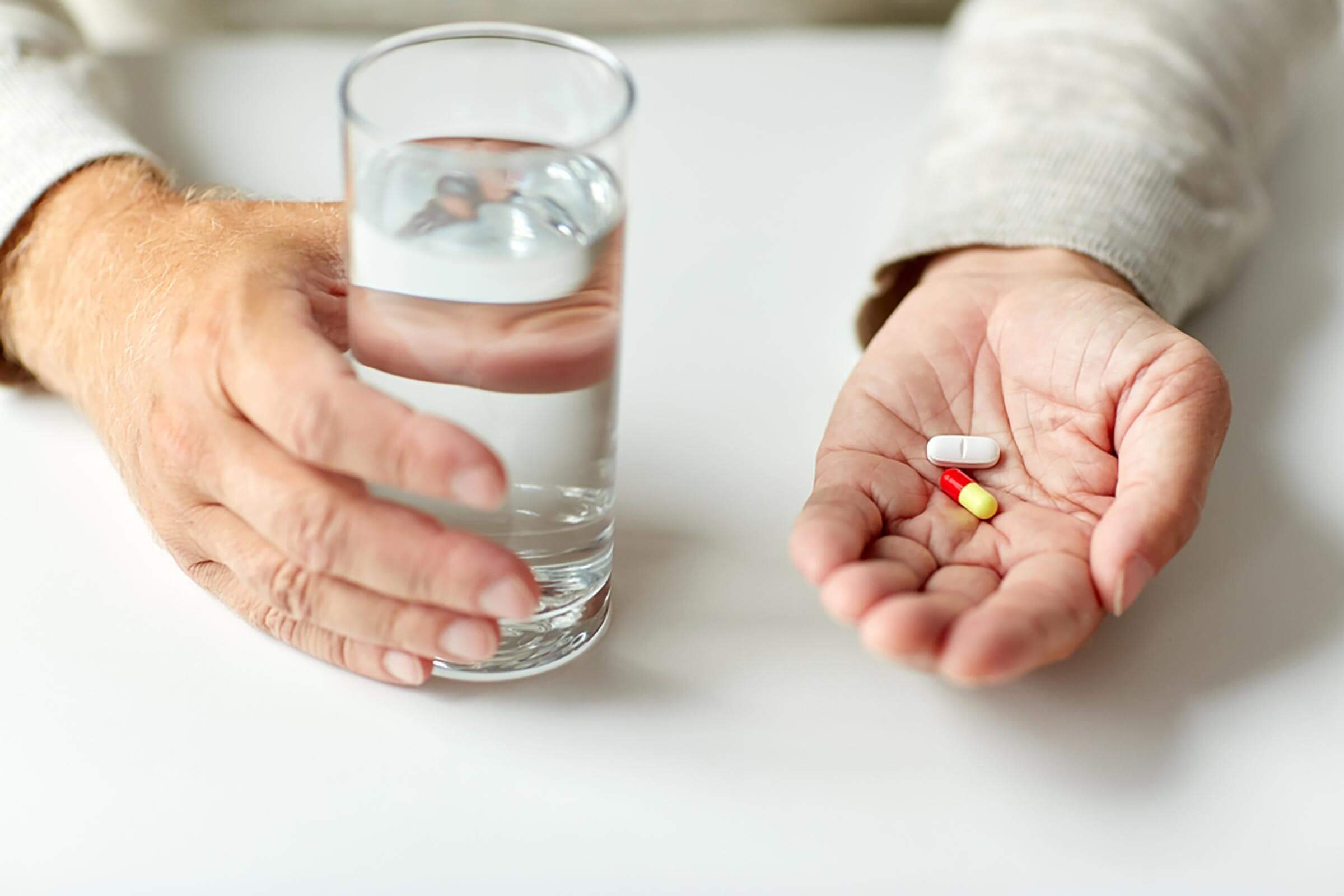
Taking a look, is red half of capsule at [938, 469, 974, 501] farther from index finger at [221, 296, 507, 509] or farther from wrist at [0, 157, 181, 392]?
wrist at [0, 157, 181, 392]

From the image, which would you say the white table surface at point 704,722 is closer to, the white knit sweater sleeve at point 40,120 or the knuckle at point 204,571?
the knuckle at point 204,571

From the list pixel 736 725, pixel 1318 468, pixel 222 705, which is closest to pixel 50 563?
pixel 222 705

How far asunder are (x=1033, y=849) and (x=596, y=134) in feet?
1.25

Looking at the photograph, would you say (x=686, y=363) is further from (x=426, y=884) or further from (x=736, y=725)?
(x=426, y=884)

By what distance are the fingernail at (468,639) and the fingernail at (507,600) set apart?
0.05 feet

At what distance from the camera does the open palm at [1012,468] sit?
1.93ft

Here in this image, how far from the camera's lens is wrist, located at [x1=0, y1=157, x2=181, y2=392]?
2.65 feet

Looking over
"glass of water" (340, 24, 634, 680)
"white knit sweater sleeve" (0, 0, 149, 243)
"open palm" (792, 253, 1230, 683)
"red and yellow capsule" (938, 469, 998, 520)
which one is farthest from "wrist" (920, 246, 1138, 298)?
"white knit sweater sleeve" (0, 0, 149, 243)

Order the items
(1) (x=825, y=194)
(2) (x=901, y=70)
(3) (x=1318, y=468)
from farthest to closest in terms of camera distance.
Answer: (2) (x=901, y=70) < (1) (x=825, y=194) < (3) (x=1318, y=468)

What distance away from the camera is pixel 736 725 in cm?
62

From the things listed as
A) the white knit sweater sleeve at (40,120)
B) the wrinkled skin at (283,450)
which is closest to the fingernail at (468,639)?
the wrinkled skin at (283,450)

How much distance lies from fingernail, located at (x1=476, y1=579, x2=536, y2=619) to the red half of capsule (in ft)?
0.85

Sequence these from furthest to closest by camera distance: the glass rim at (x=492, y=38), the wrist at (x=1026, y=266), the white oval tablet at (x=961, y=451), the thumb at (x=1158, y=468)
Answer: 1. the wrist at (x=1026, y=266)
2. the white oval tablet at (x=961, y=451)
3. the thumb at (x=1158, y=468)
4. the glass rim at (x=492, y=38)

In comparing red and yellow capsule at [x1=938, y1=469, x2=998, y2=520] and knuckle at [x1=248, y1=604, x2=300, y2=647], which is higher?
red and yellow capsule at [x1=938, y1=469, x2=998, y2=520]
